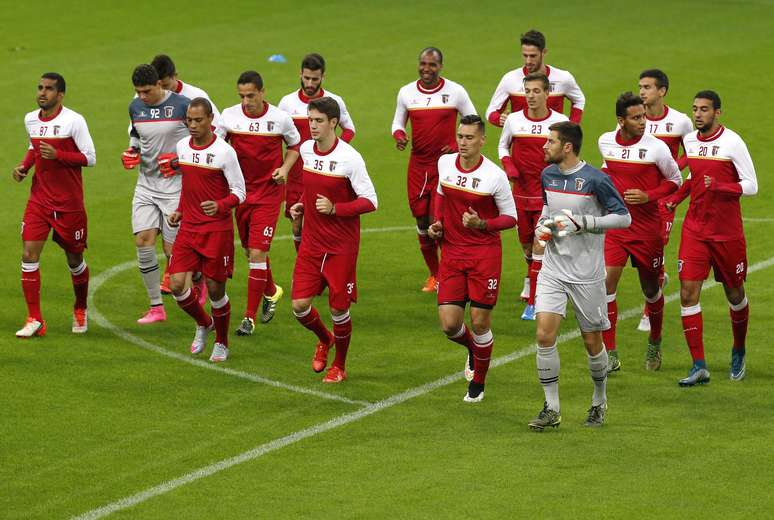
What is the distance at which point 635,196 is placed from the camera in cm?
1352

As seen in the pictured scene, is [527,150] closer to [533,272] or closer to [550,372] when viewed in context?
[533,272]

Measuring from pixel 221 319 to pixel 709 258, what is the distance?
4514 mm

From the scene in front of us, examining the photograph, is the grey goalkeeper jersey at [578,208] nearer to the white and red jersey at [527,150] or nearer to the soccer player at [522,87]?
the white and red jersey at [527,150]

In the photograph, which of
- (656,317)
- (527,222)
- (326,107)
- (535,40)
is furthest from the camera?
(535,40)

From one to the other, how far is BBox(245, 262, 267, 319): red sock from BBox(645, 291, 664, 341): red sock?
3888 millimetres

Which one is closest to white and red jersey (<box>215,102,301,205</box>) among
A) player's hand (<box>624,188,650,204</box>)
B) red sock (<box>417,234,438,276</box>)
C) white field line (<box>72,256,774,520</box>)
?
red sock (<box>417,234,438,276</box>)

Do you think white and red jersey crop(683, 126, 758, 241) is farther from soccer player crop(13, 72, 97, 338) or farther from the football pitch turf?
soccer player crop(13, 72, 97, 338)

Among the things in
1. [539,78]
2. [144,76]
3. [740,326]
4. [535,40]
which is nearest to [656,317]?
[740,326]

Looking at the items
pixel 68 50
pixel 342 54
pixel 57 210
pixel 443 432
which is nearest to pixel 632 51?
pixel 342 54

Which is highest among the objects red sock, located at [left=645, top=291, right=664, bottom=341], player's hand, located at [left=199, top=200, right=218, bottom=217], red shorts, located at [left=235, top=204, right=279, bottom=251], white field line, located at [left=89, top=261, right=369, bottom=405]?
player's hand, located at [left=199, top=200, right=218, bottom=217]

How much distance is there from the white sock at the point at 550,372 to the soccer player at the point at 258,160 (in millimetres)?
4196

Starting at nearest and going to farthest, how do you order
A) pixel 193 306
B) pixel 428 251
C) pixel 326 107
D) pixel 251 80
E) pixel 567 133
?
pixel 567 133 < pixel 326 107 < pixel 193 306 < pixel 251 80 < pixel 428 251

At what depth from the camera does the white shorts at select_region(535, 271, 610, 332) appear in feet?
40.1

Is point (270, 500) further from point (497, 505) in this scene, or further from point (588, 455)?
point (588, 455)
